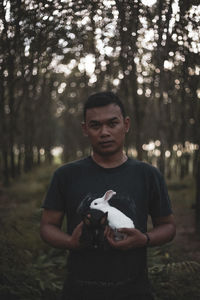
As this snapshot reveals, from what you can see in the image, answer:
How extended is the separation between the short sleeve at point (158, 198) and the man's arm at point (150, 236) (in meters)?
0.05

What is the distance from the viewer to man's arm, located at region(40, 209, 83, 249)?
171 cm

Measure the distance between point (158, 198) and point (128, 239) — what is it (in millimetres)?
372

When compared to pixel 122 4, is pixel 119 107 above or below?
below

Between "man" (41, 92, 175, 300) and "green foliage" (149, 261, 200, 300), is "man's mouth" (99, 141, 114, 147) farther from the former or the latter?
"green foliage" (149, 261, 200, 300)

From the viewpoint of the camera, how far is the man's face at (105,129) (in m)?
1.89

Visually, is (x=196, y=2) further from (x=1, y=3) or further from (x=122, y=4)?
(x=1, y=3)

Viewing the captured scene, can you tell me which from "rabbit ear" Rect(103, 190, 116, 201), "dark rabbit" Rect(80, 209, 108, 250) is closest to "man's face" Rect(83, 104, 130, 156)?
"rabbit ear" Rect(103, 190, 116, 201)

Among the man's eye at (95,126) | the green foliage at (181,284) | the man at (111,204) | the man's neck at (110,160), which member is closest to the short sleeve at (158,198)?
the man at (111,204)

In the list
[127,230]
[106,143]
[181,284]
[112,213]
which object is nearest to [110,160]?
[106,143]

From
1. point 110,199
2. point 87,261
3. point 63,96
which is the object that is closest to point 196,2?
point 110,199

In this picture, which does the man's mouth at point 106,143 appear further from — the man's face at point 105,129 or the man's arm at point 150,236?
the man's arm at point 150,236

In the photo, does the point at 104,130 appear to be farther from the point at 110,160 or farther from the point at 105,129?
the point at 110,160

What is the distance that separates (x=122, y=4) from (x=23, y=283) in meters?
3.15

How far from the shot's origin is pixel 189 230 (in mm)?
6320
